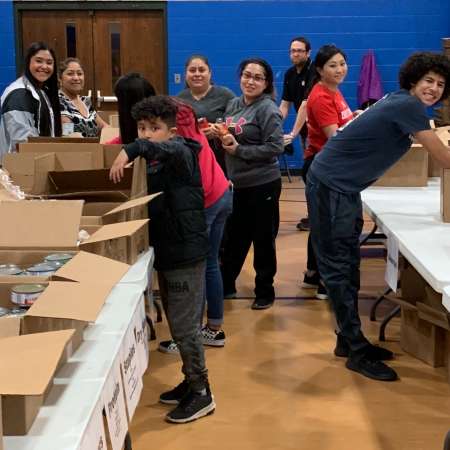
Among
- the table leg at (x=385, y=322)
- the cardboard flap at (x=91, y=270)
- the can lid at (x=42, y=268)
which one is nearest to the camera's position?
the cardboard flap at (x=91, y=270)

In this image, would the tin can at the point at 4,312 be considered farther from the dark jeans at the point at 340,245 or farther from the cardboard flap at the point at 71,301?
the dark jeans at the point at 340,245

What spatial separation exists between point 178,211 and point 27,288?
96cm

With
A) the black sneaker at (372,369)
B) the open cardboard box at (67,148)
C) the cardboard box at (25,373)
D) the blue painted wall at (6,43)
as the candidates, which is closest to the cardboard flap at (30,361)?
the cardboard box at (25,373)

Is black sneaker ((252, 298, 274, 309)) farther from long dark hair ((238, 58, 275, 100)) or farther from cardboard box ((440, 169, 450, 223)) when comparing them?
cardboard box ((440, 169, 450, 223))

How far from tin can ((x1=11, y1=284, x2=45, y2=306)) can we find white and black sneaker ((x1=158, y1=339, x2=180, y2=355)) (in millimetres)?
1939

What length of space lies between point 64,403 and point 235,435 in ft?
4.65

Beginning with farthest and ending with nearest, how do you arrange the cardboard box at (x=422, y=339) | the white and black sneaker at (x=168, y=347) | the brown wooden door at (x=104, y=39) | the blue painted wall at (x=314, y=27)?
the brown wooden door at (x=104, y=39) → the blue painted wall at (x=314, y=27) → the white and black sneaker at (x=168, y=347) → the cardboard box at (x=422, y=339)

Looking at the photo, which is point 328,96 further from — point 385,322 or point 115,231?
point 115,231

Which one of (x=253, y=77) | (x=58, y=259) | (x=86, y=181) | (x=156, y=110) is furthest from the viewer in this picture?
(x=253, y=77)

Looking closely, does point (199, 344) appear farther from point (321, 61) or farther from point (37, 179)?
point (321, 61)

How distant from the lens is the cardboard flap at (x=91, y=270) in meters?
1.77

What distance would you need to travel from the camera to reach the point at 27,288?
1.72 m

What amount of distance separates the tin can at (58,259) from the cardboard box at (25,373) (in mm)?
568

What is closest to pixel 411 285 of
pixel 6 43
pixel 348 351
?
pixel 348 351
